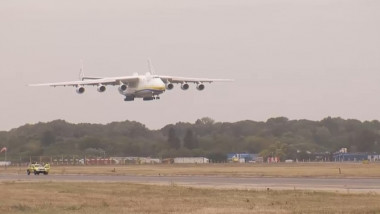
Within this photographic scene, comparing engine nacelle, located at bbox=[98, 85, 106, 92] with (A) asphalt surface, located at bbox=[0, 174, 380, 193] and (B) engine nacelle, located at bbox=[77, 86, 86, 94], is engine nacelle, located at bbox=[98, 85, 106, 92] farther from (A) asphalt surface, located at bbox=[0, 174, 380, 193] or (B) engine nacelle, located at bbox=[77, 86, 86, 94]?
(A) asphalt surface, located at bbox=[0, 174, 380, 193]

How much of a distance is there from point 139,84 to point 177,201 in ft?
171

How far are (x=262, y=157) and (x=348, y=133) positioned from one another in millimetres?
22015

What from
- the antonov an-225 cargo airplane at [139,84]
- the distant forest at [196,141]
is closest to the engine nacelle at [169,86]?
the antonov an-225 cargo airplane at [139,84]

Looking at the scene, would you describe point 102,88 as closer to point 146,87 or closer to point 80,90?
point 80,90

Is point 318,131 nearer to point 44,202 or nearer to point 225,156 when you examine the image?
point 225,156

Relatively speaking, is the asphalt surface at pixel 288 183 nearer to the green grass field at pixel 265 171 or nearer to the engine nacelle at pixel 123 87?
the green grass field at pixel 265 171

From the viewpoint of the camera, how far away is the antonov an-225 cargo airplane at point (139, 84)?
8650 cm

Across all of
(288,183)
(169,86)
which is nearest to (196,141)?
(169,86)

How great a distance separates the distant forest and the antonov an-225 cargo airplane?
2654 centimetres

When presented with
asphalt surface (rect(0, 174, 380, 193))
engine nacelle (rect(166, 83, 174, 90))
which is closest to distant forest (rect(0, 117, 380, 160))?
engine nacelle (rect(166, 83, 174, 90))

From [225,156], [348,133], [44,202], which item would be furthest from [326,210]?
[348,133]

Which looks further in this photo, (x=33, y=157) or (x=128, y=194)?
(x=33, y=157)

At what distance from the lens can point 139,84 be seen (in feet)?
288

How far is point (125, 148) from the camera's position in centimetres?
12569
